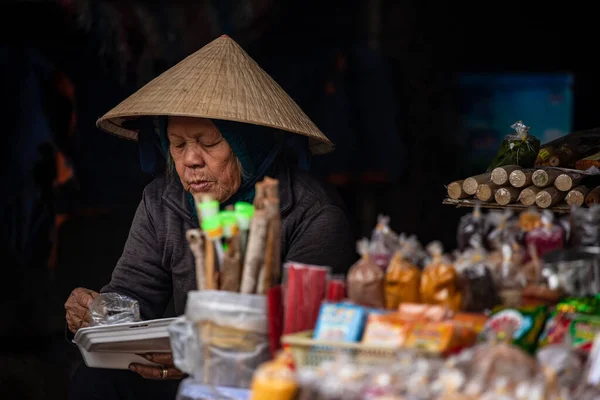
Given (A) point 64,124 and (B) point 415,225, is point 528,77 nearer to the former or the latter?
(B) point 415,225

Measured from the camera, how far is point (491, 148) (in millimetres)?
5594

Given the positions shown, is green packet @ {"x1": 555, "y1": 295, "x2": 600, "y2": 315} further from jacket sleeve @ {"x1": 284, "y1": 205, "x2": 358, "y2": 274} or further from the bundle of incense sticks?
jacket sleeve @ {"x1": 284, "y1": 205, "x2": 358, "y2": 274}

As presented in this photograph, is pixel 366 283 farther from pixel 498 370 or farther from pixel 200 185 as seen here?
pixel 200 185

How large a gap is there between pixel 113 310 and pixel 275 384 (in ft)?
4.34

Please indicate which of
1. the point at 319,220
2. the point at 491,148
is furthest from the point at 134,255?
the point at 491,148

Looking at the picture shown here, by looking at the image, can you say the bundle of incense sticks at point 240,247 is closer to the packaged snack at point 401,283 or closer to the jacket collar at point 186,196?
the packaged snack at point 401,283

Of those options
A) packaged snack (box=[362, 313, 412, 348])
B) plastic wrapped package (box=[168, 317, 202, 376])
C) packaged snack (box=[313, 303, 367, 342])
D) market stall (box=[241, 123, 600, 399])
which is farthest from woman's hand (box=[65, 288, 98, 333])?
packaged snack (box=[362, 313, 412, 348])

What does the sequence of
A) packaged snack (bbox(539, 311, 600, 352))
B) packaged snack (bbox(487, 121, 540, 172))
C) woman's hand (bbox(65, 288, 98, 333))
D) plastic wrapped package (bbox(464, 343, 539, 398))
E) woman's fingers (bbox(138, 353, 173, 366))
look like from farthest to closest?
packaged snack (bbox(487, 121, 540, 172))
woman's hand (bbox(65, 288, 98, 333))
woman's fingers (bbox(138, 353, 173, 366))
packaged snack (bbox(539, 311, 600, 352))
plastic wrapped package (bbox(464, 343, 539, 398))

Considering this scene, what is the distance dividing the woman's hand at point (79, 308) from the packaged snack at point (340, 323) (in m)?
1.26

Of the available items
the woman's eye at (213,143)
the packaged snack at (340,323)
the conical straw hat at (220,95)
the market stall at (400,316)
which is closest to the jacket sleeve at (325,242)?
the conical straw hat at (220,95)

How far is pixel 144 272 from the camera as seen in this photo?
3092mm

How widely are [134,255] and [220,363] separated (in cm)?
117

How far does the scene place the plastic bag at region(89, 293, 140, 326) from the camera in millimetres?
2818

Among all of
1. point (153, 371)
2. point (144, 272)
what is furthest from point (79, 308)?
point (153, 371)
